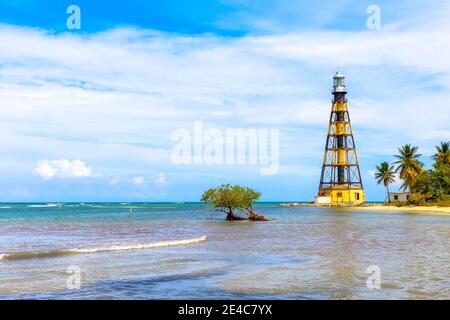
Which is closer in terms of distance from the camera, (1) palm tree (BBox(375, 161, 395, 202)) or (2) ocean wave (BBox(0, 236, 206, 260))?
(2) ocean wave (BBox(0, 236, 206, 260))

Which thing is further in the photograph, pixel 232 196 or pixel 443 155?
pixel 443 155

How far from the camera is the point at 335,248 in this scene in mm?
26656

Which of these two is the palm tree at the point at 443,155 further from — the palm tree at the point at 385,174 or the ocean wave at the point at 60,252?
the ocean wave at the point at 60,252

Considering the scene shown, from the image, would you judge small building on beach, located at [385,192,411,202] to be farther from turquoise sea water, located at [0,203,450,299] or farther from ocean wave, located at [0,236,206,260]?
ocean wave, located at [0,236,206,260]

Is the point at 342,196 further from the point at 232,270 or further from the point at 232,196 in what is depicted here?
the point at 232,270

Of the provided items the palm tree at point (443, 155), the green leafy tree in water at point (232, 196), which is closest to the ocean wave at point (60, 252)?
the green leafy tree in water at point (232, 196)

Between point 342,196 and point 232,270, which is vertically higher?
point 342,196

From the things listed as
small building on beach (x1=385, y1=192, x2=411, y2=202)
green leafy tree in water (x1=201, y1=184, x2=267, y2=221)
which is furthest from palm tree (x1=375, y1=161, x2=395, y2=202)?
green leafy tree in water (x1=201, y1=184, x2=267, y2=221)

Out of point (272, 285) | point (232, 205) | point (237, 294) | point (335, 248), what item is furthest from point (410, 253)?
point (232, 205)

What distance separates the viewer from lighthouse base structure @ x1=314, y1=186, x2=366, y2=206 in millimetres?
119094

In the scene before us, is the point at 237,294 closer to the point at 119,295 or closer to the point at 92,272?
the point at 119,295

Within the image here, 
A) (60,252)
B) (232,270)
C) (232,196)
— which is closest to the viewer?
(232,270)

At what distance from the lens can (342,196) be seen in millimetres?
119438

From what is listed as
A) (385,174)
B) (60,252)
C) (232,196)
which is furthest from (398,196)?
(60,252)
